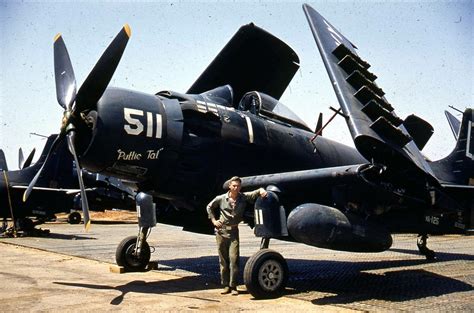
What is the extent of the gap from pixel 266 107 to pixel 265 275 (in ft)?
12.1

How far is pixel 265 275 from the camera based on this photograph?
6934 millimetres

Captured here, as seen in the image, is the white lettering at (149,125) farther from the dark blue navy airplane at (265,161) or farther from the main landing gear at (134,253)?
the main landing gear at (134,253)

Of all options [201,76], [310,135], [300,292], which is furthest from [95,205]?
[300,292]

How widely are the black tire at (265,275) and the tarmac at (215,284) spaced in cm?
18

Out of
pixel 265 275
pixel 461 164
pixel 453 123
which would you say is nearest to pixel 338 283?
pixel 265 275

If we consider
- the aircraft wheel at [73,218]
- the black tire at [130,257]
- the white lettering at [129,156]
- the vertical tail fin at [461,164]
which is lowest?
the aircraft wheel at [73,218]

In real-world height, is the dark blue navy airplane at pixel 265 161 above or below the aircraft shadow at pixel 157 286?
above

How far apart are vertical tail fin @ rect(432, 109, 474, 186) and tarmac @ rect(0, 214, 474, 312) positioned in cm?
215

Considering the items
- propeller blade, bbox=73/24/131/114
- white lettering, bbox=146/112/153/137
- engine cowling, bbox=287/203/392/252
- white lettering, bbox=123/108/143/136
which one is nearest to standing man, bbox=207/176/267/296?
engine cowling, bbox=287/203/392/252

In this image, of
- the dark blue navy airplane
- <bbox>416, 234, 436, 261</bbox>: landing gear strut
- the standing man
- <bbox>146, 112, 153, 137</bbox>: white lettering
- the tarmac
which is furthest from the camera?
<bbox>416, 234, 436, 261</bbox>: landing gear strut

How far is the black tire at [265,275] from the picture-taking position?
672 cm

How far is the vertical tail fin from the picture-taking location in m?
11.9

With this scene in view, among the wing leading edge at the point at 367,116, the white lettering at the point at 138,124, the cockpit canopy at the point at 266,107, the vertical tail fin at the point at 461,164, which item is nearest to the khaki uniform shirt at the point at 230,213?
the white lettering at the point at 138,124

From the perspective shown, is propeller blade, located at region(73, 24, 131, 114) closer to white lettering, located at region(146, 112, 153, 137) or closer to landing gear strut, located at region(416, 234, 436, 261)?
white lettering, located at region(146, 112, 153, 137)
